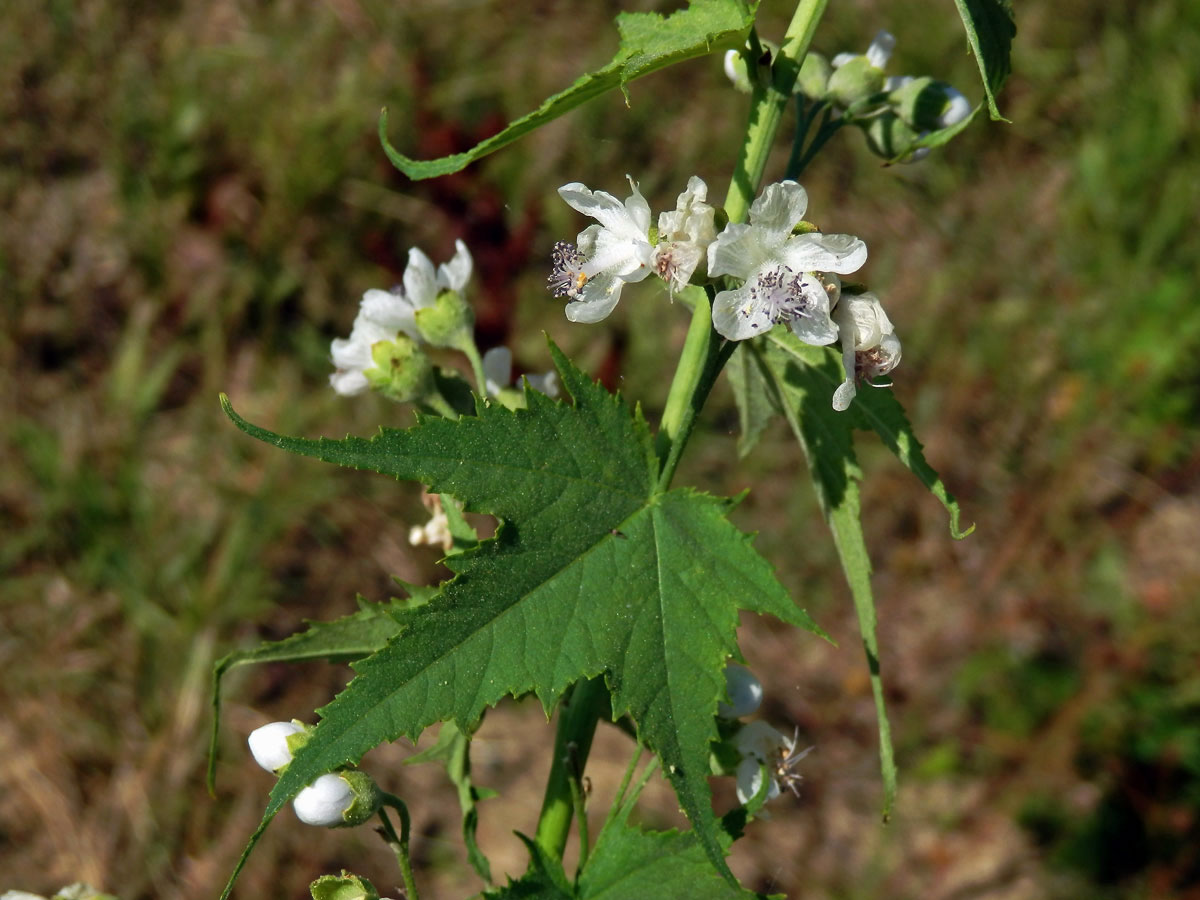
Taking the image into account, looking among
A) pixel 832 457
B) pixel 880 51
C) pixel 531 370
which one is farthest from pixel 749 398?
pixel 531 370

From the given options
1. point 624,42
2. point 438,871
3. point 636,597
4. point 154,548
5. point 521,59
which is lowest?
point 438,871

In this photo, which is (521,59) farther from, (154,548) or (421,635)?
(421,635)

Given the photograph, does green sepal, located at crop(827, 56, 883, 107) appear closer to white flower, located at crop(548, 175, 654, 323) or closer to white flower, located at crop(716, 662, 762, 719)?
white flower, located at crop(548, 175, 654, 323)

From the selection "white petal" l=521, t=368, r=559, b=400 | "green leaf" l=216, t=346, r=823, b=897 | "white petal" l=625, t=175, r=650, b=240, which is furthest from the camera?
"white petal" l=521, t=368, r=559, b=400

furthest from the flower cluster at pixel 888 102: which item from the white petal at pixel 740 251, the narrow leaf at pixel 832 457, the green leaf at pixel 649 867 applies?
the green leaf at pixel 649 867

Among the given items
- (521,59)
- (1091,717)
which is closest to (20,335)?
(521,59)

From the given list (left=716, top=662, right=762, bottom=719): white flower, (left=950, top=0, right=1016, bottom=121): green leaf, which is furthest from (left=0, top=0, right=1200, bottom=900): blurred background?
(left=950, top=0, right=1016, bottom=121): green leaf

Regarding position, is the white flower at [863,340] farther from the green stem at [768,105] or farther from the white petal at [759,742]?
the white petal at [759,742]
